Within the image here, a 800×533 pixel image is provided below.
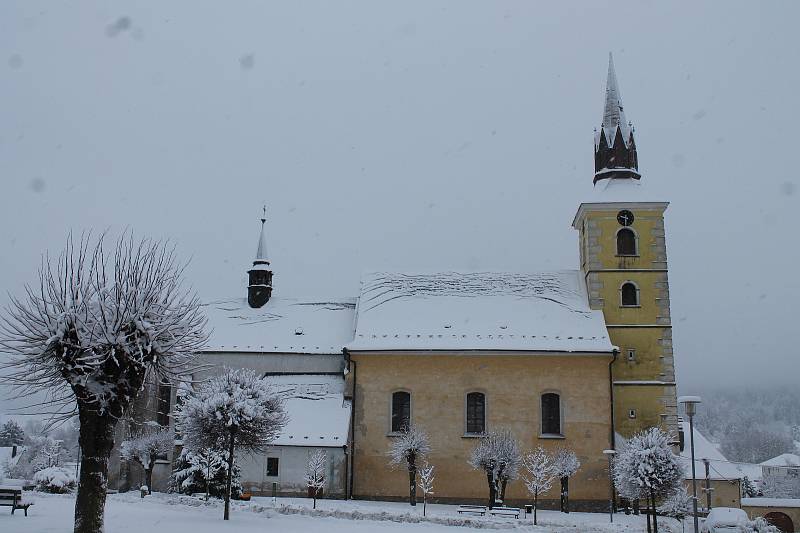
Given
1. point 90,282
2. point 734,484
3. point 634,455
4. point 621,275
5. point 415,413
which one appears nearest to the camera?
point 90,282

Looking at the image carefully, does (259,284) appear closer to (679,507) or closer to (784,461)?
(679,507)

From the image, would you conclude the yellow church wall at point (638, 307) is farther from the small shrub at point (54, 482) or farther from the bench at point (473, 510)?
the small shrub at point (54, 482)

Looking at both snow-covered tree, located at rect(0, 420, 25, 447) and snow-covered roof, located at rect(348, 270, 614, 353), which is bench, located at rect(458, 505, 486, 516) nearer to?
snow-covered roof, located at rect(348, 270, 614, 353)

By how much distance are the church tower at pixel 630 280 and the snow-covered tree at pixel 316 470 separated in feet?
45.9

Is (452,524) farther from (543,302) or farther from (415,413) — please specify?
(543,302)

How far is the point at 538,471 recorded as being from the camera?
33.9 meters

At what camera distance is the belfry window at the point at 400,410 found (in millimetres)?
36744

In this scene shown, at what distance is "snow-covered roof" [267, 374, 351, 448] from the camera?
3497cm

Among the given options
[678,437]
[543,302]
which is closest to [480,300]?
[543,302]

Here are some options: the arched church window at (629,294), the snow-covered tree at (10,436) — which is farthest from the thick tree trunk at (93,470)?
the snow-covered tree at (10,436)

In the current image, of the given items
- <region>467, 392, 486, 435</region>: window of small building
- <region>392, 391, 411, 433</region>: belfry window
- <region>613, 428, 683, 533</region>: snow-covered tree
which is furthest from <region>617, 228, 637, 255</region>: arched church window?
<region>613, 428, 683, 533</region>: snow-covered tree

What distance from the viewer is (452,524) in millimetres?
25078

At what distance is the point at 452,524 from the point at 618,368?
52.2 feet

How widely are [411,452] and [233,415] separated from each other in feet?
37.7
